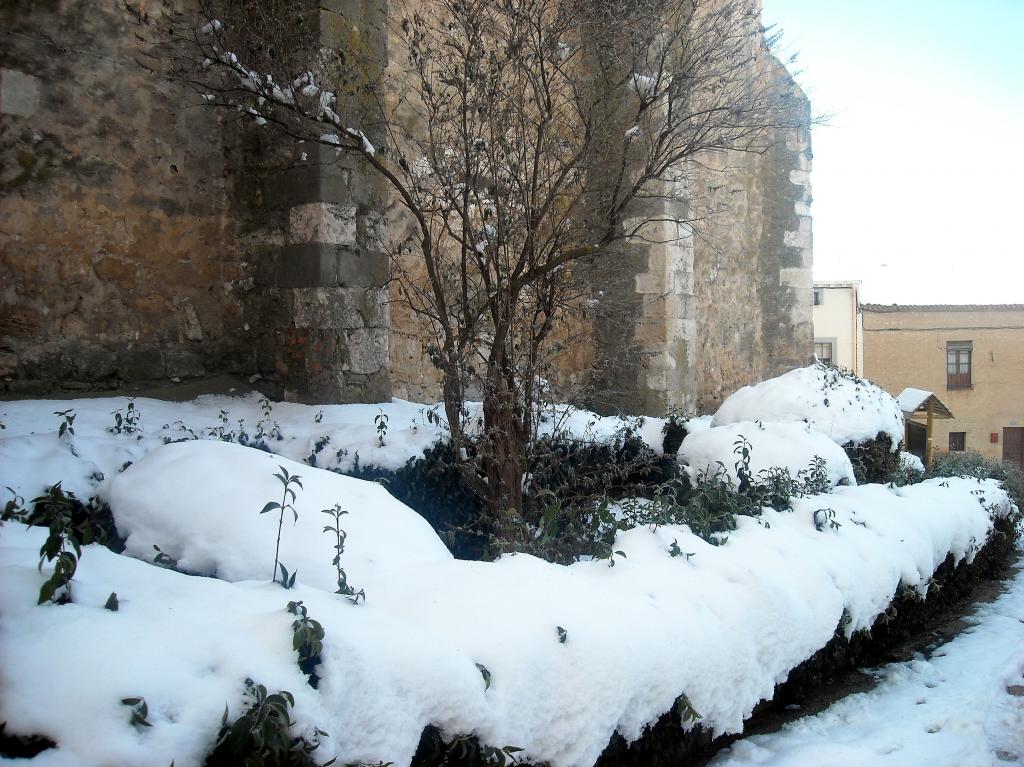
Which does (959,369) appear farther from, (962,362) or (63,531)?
(63,531)

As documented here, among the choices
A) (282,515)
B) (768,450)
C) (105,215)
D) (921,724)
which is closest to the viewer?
(282,515)

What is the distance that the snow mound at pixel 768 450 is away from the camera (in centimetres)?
482

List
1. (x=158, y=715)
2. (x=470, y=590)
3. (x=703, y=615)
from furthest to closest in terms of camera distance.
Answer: (x=703, y=615), (x=470, y=590), (x=158, y=715)

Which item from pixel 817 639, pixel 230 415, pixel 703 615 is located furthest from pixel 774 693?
pixel 230 415

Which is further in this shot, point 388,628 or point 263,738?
point 388,628

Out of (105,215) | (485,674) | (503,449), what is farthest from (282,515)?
(105,215)

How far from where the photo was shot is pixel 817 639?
3039 millimetres

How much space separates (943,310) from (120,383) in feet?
70.4

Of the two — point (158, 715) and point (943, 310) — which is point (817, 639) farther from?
point (943, 310)

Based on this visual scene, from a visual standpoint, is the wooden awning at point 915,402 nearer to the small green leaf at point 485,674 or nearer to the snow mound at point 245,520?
the snow mound at point 245,520

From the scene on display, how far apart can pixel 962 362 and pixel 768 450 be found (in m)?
19.3

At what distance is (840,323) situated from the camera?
2145 cm

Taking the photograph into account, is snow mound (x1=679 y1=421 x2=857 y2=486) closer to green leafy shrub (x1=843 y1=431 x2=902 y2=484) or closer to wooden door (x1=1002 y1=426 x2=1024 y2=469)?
green leafy shrub (x1=843 y1=431 x2=902 y2=484)

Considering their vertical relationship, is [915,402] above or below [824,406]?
below
